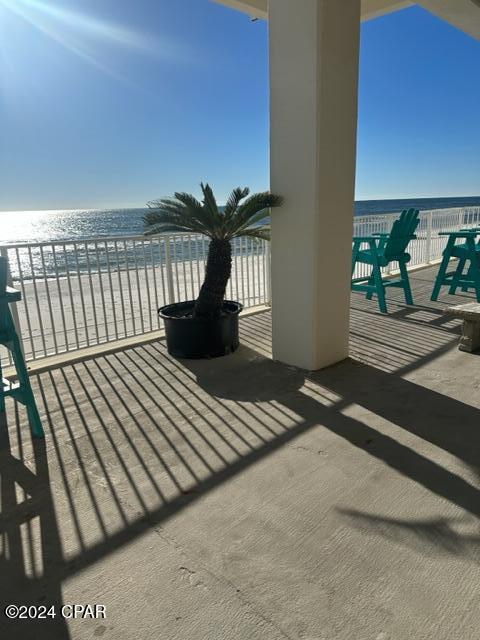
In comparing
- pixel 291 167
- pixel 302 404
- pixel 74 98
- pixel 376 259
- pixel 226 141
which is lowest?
pixel 302 404

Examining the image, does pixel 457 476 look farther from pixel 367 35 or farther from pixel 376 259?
pixel 367 35

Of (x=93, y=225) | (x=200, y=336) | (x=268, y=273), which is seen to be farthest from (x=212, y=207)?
(x=93, y=225)

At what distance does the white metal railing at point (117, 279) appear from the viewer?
3682 millimetres

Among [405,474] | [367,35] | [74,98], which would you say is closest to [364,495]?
[405,474]

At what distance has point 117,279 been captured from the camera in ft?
18.2

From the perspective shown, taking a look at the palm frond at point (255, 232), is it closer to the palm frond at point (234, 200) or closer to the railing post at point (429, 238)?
the palm frond at point (234, 200)

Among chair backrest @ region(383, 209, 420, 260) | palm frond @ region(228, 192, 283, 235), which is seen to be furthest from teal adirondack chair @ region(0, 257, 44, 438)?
chair backrest @ region(383, 209, 420, 260)

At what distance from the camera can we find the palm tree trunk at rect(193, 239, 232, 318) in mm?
3664

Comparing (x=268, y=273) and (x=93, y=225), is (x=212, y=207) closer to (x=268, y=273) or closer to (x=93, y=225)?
(x=268, y=273)

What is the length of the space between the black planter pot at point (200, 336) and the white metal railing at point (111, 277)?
2.30 ft

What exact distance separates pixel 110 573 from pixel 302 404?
1608 mm

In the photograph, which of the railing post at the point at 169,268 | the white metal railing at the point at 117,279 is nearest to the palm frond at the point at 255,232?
the white metal railing at the point at 117,279

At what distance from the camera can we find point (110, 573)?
1.42 meters

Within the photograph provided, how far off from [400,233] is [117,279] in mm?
3912
